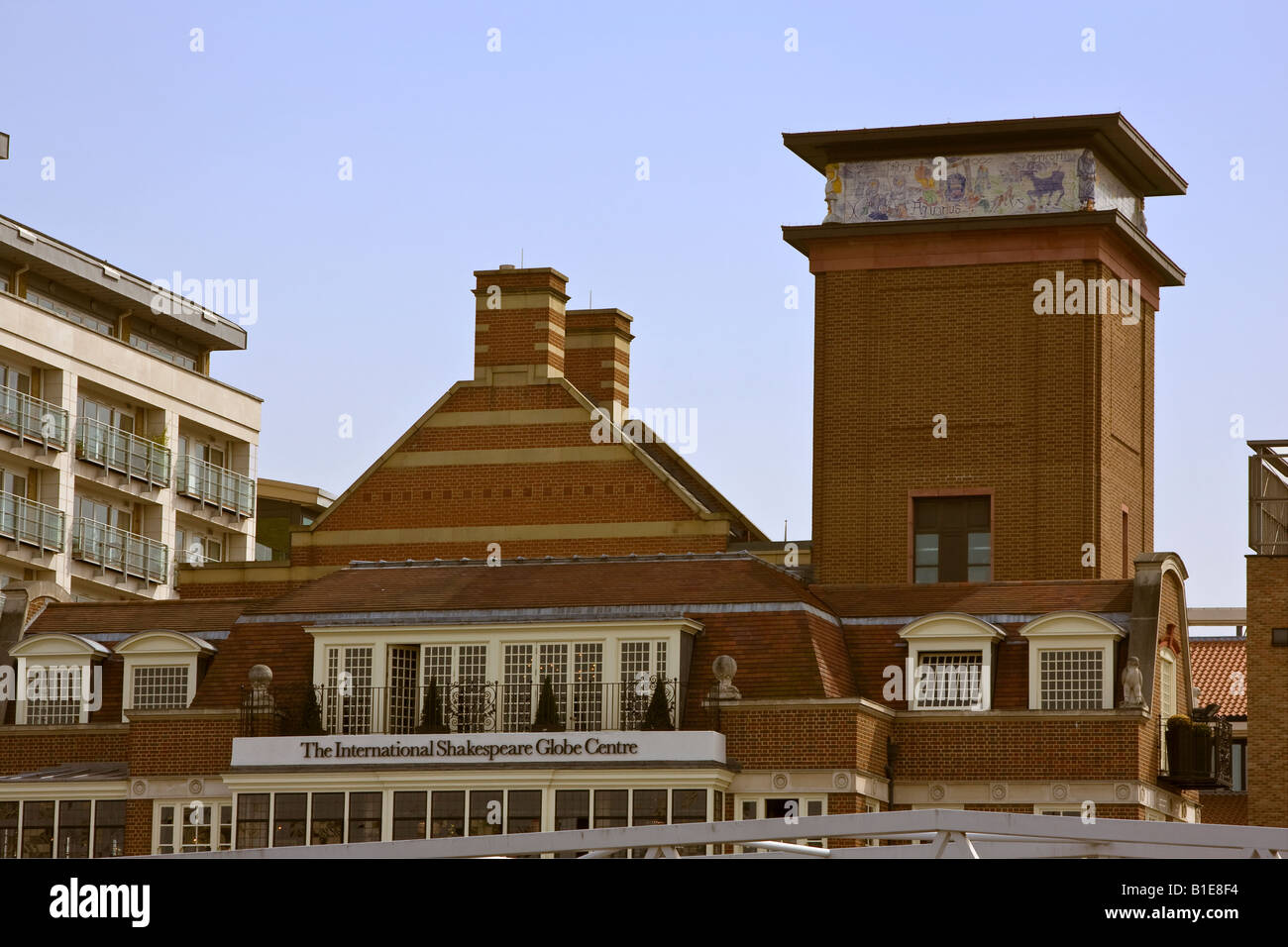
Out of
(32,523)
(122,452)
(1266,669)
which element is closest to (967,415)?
(1266,669)

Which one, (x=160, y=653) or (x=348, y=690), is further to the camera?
(x=160, y=653)

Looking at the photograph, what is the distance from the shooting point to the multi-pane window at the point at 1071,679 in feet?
176

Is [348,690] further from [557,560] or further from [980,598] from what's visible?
[980,598]

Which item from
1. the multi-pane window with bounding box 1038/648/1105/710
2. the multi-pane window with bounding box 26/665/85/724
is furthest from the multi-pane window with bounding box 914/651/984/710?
the multi-pane window with bounding box 26/665/85/724

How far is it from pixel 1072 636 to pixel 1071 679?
84 cm

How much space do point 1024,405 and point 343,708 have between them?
16.3 metres

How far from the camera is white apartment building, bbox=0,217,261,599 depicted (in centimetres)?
9138

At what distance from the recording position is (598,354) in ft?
244

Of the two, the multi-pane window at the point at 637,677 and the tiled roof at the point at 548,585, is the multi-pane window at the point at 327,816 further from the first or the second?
the multi-pane window at the point at 637,677

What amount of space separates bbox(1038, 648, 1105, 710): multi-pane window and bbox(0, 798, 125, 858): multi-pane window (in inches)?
727

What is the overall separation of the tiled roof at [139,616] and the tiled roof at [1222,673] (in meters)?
27.1

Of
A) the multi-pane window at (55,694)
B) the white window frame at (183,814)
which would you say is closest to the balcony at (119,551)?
the multi-pane window at (55,694)

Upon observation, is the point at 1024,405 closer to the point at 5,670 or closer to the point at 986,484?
the point at 986,484
